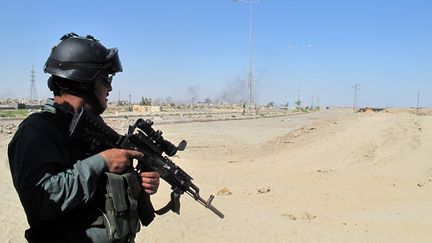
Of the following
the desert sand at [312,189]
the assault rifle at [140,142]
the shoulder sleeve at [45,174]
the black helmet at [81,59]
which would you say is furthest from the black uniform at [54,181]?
the desert sand at [312,189]

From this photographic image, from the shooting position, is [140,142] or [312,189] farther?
[312,189]

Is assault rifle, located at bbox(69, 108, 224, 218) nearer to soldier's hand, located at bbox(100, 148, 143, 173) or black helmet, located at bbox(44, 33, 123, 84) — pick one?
soldier's hand, located at bbox(100, 148, 143, 173)

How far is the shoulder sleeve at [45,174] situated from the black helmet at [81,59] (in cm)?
32

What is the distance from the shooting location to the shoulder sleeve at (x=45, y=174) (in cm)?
212

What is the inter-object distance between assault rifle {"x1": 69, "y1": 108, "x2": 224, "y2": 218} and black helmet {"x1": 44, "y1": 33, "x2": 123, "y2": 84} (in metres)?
0.25

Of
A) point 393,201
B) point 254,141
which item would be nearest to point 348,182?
point 393,201

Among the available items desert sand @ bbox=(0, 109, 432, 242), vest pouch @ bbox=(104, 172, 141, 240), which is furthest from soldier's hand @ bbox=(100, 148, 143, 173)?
desert sand @ bbox=(0, 109, 432, 242)

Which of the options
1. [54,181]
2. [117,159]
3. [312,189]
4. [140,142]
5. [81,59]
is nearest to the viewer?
[54,181]

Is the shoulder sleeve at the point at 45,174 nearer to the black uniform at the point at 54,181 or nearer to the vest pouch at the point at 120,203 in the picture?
the black uniform at the point at 54,181

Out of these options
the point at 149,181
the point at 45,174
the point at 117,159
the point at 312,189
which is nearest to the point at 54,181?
the point at 45,174

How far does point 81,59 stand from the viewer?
2465mm

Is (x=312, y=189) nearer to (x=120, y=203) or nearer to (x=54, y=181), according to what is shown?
(x=120, y=203)

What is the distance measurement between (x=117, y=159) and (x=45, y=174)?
1.12 ft

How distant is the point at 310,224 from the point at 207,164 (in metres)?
→ 6.46
